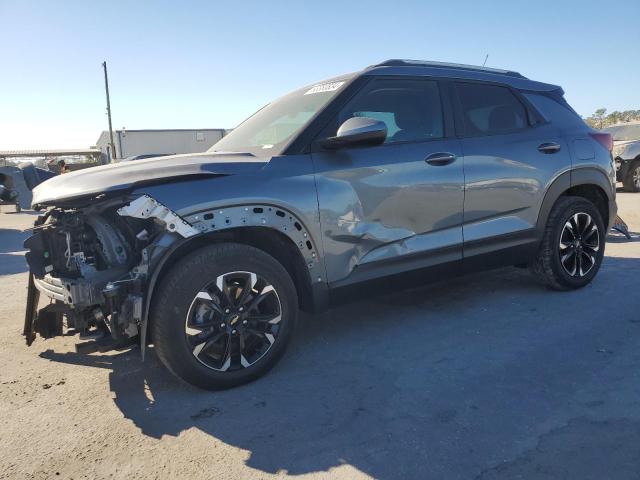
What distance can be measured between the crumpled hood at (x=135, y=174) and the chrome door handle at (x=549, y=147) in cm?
249

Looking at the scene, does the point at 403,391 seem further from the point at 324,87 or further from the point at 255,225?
the point at 324,87

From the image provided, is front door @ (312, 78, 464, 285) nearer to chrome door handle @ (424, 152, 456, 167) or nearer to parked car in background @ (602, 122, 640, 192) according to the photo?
chrome door handle @ (424, 152, 456, 167)

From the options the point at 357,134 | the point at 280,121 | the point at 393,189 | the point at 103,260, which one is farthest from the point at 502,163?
the point at 103,260

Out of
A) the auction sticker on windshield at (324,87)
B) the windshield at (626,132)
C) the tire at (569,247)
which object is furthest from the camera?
the windshield at (626,132)

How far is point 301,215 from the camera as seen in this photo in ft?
10.4

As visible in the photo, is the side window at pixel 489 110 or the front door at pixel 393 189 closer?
the front door at pixel 393 189

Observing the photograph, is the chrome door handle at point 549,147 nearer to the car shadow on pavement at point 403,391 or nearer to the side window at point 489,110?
the side window at point 489,110

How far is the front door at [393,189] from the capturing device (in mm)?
3326

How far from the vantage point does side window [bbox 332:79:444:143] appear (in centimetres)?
366

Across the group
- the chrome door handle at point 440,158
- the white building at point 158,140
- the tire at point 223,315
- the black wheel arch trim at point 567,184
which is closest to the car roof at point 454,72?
the chrome door handle at point 440,158

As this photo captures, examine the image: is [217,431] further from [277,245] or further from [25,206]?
[25,206]

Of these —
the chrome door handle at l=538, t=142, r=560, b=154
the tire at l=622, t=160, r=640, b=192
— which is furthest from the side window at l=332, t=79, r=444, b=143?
the tire at l=622, t=160, r=640, b=192

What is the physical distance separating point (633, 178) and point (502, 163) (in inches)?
453

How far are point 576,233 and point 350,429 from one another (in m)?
3.20
